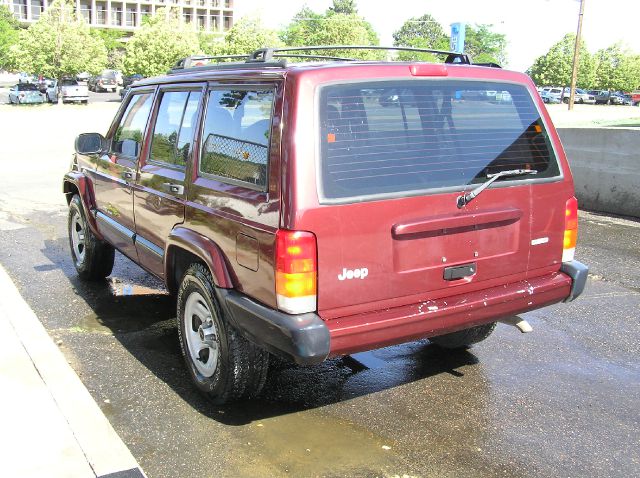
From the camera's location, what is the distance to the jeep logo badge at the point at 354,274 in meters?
3.26

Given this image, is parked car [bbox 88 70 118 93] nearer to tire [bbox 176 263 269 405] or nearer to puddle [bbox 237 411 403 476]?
tire [bbox 176 263 269 405]

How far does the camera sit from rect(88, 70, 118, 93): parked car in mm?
57938

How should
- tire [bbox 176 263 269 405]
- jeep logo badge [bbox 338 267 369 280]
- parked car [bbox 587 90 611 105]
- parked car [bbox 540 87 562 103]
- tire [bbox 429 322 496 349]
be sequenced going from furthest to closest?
parked car [bbox 587 90 611 105] < parked car [bbox 540 87 562 103] < tire [bbox 429 322 496 349] < tire [bbox 176 263 269 405] < jeep logo badge [bbox 338 267 369 280]

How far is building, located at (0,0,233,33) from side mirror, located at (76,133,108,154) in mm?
81094

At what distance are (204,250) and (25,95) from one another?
146ft

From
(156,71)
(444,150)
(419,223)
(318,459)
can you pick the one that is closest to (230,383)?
(318,459)

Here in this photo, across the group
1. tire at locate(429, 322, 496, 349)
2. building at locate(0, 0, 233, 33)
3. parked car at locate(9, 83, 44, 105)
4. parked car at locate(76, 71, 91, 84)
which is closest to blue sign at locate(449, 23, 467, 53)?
tire at locate(429, 322, 496, 349)

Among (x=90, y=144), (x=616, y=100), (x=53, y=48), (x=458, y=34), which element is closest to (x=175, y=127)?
(x=90, y=144)

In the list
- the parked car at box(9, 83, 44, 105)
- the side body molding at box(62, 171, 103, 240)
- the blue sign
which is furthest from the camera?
the parked car at box(9, 83, 44, 105)

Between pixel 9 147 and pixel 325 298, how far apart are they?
1723 centimetres

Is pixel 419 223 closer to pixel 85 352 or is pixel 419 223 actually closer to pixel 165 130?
pixel 165 130

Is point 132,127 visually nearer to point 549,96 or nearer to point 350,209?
point 350,209

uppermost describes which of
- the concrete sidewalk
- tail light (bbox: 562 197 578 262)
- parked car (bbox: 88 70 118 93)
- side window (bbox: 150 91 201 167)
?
parked car (bbox: 88 70 118 93)

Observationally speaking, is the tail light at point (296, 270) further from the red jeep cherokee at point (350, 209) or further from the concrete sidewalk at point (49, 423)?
the concrete sidewalk at point (49, 423)
